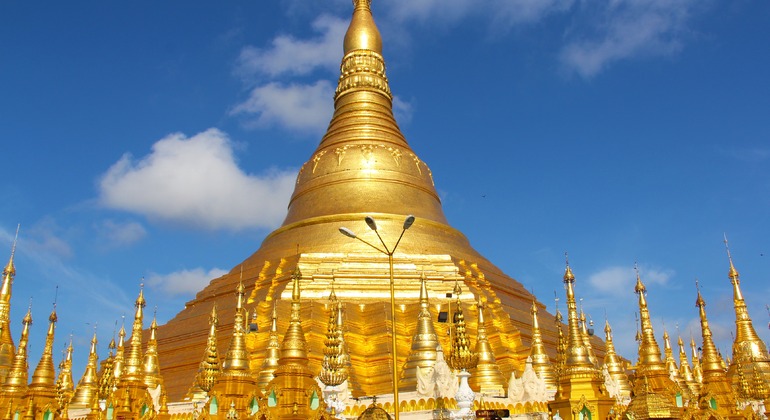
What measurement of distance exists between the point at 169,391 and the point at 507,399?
10808 millimetres

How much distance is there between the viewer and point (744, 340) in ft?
75.4

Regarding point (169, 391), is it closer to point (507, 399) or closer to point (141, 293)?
point (141, 293)

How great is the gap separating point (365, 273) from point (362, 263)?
577 millimetres

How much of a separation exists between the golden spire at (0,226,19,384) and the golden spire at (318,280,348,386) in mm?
10180

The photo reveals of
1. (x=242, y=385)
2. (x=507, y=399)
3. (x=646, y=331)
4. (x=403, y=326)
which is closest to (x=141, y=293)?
(x=242, y=385)

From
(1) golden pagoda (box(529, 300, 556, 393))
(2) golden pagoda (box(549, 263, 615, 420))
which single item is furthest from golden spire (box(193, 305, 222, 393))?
(1) golden pagoda (box(529, 300, 556, 393))

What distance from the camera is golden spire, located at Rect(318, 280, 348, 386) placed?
15.5 meters

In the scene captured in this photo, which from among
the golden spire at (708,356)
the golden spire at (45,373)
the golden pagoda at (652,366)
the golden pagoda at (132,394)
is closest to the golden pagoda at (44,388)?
the golden spire at (45,373)

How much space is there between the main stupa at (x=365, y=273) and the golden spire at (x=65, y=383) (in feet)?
9.66

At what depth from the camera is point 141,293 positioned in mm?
19203

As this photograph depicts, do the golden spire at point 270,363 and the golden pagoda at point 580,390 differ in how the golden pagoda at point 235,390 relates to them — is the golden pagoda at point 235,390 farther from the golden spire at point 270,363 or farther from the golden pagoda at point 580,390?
the golden pagoda at point 580,390

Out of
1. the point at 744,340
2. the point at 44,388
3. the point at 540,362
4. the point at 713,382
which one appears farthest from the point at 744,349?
the point at 44,388

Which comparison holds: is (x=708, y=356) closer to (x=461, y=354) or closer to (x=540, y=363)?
(x=540, y=363)

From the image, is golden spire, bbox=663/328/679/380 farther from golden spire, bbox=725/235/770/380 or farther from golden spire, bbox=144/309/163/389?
golden spire, bbox=144/309/163/389
